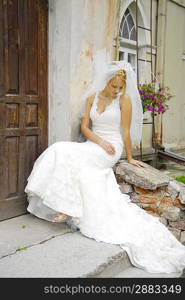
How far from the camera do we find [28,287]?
2568 mm

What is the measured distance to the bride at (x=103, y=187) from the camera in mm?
3324

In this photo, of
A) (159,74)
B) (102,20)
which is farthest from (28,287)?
(159,74)

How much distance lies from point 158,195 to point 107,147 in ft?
2.97

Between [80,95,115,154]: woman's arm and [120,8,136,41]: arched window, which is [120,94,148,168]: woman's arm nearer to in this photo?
[80,95,115,154]: woman's arm

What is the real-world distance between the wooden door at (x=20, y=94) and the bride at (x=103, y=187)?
0.29 m

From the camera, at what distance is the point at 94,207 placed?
3441 mm

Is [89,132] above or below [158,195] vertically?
above

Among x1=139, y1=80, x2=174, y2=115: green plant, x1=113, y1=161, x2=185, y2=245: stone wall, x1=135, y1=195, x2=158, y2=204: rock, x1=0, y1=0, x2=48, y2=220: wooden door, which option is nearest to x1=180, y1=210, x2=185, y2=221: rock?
x1=113, y1=161, x2=185, y2=245: stone wall

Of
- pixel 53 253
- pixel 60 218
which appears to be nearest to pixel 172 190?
pixel 60 218

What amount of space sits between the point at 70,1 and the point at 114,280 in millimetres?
2980

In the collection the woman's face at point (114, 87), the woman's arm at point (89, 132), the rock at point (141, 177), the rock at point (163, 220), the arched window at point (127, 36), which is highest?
the arched window at point (127, 36)

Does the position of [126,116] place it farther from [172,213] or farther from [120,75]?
[172,213]

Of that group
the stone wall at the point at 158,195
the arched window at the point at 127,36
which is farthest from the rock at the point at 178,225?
the arched window at the point at 127,36

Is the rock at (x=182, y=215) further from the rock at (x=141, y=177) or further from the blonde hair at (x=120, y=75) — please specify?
the blonde hair at (x=120, y=75)
